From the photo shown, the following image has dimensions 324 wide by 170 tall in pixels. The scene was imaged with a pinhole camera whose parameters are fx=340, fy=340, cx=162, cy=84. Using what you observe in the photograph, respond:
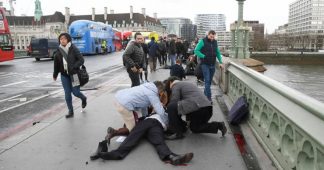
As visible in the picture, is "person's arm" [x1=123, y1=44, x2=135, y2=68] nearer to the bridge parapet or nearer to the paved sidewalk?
the paved sidewalk

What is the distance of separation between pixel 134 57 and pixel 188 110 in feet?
11.2

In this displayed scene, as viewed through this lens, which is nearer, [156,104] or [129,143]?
[129,143]

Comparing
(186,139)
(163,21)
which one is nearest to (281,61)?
(186,139)

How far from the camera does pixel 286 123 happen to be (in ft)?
11.8

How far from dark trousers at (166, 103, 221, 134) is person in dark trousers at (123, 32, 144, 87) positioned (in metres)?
2.84

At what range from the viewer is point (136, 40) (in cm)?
807

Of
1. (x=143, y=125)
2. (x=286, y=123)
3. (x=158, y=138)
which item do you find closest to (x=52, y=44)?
(x=143, y=125)

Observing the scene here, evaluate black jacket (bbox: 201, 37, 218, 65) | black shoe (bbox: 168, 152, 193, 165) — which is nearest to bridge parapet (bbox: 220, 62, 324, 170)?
black shoe (bbox: 168, 152, 193, 165)

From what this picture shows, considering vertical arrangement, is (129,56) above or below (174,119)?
above

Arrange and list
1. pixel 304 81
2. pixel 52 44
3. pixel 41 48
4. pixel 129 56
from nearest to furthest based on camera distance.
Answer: pixel 129 56 → pixel 41 48 → pixel 52 44 → pixel 304 81

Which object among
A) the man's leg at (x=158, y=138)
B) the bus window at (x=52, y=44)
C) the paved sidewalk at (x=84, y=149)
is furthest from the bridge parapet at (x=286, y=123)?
the bus window at (x=52, y=44)

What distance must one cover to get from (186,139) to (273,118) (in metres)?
1.62

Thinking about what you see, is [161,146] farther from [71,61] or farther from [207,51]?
[207,51]

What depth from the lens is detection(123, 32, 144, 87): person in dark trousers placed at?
801 cm
